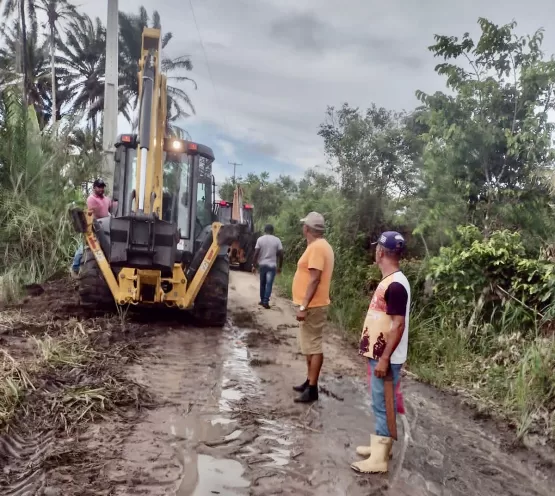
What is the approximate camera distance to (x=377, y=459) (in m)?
3.79

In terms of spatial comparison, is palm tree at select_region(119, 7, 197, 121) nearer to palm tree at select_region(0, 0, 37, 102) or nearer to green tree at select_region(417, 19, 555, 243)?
palm tree at select_region(0, 0, 37, 102)

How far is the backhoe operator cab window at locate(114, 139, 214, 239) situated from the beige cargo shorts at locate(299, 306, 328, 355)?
348cm

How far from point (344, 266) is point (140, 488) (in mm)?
9817

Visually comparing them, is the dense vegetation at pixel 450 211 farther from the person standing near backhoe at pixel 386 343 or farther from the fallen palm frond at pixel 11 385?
the fallen palm frond at pixel 11 385

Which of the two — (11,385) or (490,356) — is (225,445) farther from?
(490,356)

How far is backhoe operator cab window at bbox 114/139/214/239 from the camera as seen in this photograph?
805 cm

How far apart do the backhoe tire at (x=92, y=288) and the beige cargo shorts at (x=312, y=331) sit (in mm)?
3446

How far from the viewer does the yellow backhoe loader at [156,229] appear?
6836mm

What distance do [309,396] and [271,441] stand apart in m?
1.06

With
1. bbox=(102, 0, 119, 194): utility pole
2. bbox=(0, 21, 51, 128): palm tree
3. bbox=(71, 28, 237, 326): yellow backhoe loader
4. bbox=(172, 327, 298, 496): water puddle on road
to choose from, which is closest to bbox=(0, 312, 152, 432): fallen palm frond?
bbox=(172, 327, 298, 496): water puddle on road

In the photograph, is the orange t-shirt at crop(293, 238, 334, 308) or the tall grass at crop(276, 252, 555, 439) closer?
the orange t-shirt at crop(293, 238, 334, 308)

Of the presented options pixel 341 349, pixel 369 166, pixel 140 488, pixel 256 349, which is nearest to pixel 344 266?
pixel 369 166

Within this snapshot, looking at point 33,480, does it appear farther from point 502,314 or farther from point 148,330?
point 502,314

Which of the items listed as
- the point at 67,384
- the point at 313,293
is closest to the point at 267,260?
the point at 313,293
